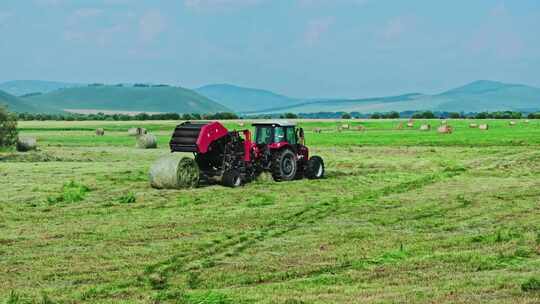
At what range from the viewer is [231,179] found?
29.2m

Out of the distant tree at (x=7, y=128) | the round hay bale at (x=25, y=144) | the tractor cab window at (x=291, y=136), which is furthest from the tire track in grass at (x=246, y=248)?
the round hay bale at (x=25, y=144)

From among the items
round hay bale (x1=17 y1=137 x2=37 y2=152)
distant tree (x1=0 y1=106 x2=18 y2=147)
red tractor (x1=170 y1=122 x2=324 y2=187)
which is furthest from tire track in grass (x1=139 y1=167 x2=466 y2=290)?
round hay bale (x1=17 y1=137 x2=37 y2=152)

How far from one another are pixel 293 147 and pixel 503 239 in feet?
52.6

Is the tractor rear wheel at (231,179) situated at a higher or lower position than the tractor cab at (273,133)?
lower

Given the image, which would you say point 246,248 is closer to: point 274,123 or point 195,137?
point 195,137

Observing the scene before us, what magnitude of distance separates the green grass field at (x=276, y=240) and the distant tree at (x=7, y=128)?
1624 cm

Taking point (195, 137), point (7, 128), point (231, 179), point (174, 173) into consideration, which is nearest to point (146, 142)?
point (7, 128)

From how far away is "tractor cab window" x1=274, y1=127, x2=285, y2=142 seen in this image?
31.7m

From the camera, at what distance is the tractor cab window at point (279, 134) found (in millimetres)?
31672

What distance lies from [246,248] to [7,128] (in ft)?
120

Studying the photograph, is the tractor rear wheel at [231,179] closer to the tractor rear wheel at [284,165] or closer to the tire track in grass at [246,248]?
the tractor rear wheel at [284,165]

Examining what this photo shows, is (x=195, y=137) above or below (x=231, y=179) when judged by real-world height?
above

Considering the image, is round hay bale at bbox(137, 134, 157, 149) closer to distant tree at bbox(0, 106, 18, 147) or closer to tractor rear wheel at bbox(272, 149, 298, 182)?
distant tree at bbox(0, 106, 18, 147)

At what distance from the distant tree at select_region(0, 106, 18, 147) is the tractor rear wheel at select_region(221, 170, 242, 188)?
24.2 metres
